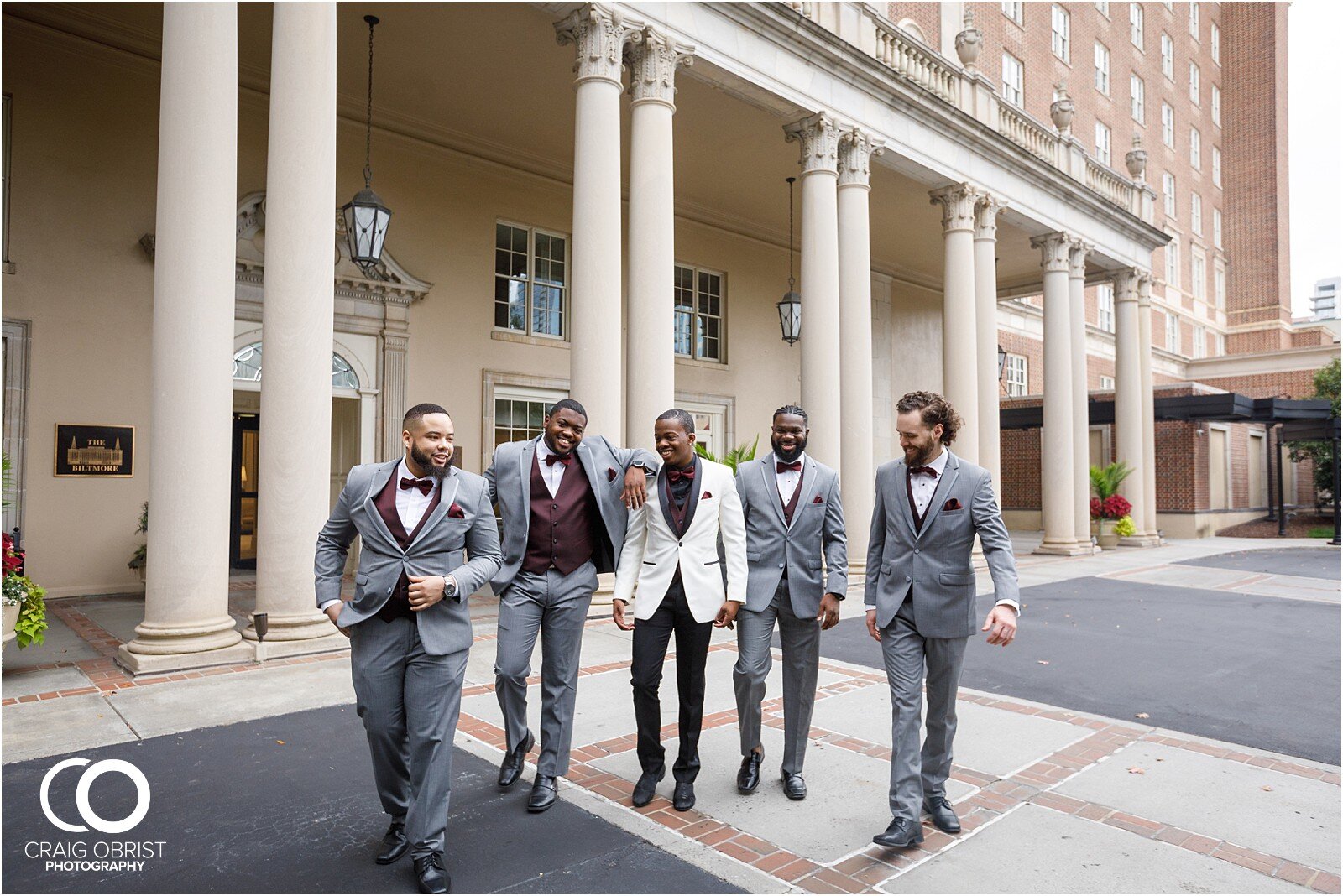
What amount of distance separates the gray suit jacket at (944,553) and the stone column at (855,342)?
27.8 feet

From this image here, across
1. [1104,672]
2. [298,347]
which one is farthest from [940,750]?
[298,347]

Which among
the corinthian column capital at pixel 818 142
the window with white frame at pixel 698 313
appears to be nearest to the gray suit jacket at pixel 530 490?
the corinthian column capital at pixel 818 142

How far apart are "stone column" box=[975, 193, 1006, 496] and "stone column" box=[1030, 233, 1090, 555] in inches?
103

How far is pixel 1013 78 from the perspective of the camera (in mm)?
25141

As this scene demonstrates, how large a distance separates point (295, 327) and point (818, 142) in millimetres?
8427

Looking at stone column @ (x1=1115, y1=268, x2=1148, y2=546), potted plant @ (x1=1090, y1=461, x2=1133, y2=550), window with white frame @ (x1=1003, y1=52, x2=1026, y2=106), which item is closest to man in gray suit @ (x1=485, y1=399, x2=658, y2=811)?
potted plant @ (x1=1090, y1=461, x2=1133, y2=550)

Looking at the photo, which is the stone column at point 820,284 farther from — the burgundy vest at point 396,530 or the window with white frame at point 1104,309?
the window with white frame at point 1104,309

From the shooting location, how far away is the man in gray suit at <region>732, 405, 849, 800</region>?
4.34 meters

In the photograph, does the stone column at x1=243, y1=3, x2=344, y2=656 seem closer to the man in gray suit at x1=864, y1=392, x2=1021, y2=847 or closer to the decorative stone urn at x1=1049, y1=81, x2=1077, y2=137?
the man in gray suit at x1=864, y1=392, x2=1021, y2=847

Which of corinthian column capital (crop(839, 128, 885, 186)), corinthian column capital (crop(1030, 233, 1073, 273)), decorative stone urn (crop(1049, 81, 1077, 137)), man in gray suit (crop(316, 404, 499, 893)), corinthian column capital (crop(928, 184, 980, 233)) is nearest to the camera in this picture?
man in gray suit (crop(316, 404, 499, 893))

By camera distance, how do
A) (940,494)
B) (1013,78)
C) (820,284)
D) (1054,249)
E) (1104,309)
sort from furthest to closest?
1. (1104,309)
2. (1013,78)
3. (1054,249)
4. (820,284)
5. (940,494)

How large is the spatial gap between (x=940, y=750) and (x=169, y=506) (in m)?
6.05
